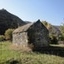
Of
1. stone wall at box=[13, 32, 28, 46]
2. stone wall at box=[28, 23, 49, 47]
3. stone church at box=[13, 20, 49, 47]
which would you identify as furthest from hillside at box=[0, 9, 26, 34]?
stone wall at box=[28, 23, 49, 47]

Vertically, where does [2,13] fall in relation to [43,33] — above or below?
above

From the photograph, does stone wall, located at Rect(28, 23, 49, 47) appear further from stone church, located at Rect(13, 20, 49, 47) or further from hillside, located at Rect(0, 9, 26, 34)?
hillside, located at Rect(0, 9, 26, 34)

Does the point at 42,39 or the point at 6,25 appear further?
the point at 6,25

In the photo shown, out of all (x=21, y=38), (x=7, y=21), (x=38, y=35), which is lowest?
(x=21, y=38)

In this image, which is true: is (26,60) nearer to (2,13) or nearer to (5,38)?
(5,38)

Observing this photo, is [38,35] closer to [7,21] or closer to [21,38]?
[21,38]

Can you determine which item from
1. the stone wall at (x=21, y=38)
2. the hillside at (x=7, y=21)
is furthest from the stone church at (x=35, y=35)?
the hillside at (x=7, y=21)

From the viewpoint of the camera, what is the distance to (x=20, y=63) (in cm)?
2100

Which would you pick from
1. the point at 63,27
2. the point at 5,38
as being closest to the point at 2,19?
the point at 5,38

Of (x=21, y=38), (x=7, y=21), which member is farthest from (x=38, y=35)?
(x=7, y=21)

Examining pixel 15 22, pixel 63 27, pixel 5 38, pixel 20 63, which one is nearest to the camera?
pixel 20 63

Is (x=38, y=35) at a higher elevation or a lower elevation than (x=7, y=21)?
lower

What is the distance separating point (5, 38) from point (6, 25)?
1393 centimetres

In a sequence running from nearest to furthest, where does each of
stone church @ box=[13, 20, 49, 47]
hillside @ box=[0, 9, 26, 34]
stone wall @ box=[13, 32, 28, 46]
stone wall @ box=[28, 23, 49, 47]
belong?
stone church @ box=[13, 20, 49, 47] → stone wall @ box=[28, 23, 49, 47] → stone wall @ box=[13, 32, 28, 46] → hillside @ box=[0, 9, 26, 34]
